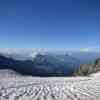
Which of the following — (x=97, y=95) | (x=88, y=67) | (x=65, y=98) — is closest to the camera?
(x=65, y=98)

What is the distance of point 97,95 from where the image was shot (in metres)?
8.55

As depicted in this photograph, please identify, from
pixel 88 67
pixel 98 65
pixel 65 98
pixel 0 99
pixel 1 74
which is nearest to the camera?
pixel 0 99

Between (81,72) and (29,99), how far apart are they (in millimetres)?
26211

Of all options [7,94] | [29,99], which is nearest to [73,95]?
[29,99]

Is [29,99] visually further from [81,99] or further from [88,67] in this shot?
[88,67]

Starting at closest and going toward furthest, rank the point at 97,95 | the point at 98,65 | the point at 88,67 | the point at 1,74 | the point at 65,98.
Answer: the point at 65,98
the point at 97,95
the point at 1,74
the point at 98,65
the point at 88,67

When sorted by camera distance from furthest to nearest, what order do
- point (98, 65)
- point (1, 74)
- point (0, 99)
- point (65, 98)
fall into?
1. point (98, 65)
2. point (1, 74)
3. point (65, 98)
4. point (0, 99)

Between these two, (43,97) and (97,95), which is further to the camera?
(97,95)

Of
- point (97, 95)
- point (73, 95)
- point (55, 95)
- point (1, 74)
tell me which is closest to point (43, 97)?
point (55, 95)

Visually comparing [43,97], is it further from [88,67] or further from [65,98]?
[88,67]

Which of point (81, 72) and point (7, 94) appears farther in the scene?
point (81, 72)

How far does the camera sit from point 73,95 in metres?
8.44

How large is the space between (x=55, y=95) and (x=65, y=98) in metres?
0.64

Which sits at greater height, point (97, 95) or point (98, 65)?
point (98, 65)
